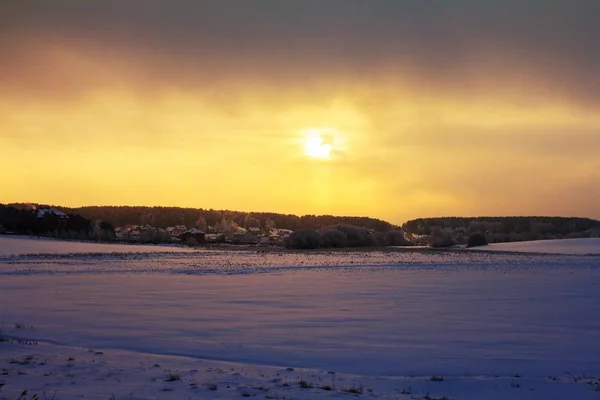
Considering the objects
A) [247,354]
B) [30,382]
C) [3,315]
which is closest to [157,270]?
[3,315]

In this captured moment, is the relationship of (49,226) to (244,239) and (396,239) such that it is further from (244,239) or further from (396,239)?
(396,239)

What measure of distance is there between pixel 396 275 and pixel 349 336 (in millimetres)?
19915

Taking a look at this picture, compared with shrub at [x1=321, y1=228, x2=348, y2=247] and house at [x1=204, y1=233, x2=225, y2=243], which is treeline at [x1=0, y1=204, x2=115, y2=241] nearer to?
house at [x1=204, y1=233, x2=225, y2=243]

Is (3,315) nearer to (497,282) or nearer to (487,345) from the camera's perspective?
(487,345)

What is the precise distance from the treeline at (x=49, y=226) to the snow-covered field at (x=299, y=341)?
266 feet

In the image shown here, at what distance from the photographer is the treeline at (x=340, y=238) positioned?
9331cm

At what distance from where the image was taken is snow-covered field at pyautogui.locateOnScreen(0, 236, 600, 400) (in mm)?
9875

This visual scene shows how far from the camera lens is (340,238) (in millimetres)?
100375

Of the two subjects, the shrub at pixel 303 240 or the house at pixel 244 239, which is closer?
the shrub at pixel 303 240

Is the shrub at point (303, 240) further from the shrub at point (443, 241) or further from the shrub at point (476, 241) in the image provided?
the shrub at point (476, 241)

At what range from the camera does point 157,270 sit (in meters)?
37.8

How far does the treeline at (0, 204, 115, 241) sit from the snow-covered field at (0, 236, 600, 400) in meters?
81.1

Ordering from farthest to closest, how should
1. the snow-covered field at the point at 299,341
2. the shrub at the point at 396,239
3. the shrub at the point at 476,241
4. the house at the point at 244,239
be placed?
the house at the point at 244,239
the shrub at the point at 396,239
the shrub at the point at 476,241
the snow-covered field at the point at 299,341

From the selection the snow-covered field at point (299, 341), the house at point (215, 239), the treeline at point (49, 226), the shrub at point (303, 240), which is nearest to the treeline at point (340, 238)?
the shrub at point (303, 240)
